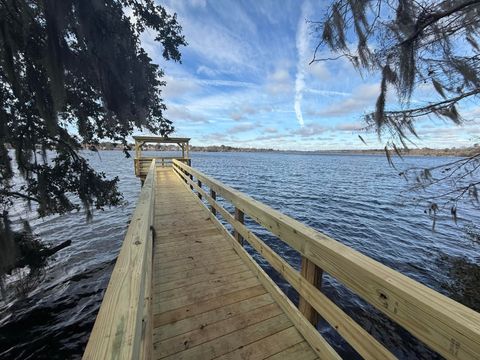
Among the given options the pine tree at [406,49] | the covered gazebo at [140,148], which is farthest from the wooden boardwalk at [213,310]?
the covered gazebo at [140,148]

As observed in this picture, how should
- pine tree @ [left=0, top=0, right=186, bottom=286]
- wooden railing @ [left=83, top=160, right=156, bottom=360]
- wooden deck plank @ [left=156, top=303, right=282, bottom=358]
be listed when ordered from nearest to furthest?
wooden railing @ [left=83, top=160, right=156, bottom=360], wooden deck plank @ [left=156, top=303, right=282, bottom=358], pine tree @ [left=0, top=0, right=186, bottom=286]

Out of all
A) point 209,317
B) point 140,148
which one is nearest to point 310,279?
point 209,317

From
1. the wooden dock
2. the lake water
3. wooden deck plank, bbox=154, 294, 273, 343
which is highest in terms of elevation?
the wooden dock

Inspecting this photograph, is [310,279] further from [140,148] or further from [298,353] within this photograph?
[140,148]

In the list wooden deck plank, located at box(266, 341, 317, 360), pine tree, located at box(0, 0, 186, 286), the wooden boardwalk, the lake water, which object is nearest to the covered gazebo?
the lake water

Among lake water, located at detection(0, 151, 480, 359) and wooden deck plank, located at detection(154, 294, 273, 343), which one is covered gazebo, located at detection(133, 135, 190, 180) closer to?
lake water, located at detection(0, 151, 480, 359)

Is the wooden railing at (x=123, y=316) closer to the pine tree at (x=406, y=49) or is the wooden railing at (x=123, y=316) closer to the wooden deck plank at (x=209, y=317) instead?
the wooden deck plank at (x=209, y=317)

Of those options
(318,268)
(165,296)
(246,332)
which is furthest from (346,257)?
(165,296)

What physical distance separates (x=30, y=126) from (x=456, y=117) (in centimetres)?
620

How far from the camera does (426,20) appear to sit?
2.72 meters

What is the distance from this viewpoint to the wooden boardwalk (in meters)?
1.73

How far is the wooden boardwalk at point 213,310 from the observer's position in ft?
5.68

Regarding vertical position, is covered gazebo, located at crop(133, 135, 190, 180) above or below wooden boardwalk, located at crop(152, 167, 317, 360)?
above

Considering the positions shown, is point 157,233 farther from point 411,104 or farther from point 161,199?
point 411,104
